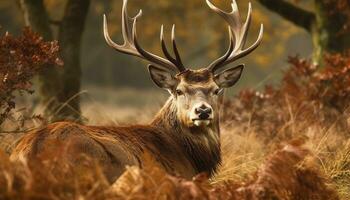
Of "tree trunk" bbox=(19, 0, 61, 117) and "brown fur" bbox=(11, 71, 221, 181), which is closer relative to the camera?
"brown fur" bbox=(11, 71, 221, 181)

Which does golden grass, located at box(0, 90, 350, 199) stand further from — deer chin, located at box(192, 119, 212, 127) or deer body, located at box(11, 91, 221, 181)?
deer chin, located at box(192, 119, 212, 127)

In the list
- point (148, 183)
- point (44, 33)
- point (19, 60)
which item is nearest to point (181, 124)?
point (19, 60)

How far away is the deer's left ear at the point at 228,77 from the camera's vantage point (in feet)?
26.6

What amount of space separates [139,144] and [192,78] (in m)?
1.13

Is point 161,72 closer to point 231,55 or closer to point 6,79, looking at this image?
point 231,55

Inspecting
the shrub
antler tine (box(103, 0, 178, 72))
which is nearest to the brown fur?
antler tine (box(103, 0, 178, 72))

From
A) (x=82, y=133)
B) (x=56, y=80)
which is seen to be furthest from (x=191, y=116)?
(x=56, y=80)

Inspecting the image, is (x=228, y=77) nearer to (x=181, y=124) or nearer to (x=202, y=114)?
(x=181, y=124)

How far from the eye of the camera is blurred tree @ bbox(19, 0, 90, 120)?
33.6 ft

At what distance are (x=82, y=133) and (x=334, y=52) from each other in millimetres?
5647

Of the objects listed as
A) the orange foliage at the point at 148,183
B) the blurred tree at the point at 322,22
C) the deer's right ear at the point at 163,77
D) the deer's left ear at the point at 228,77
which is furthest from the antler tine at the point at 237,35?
the blurred tree at the point at 322,22

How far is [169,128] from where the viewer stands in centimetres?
772

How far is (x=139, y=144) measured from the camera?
6.82m

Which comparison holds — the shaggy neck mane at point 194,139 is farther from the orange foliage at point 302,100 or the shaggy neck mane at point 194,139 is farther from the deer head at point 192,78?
the orange foliage at point 302,100
